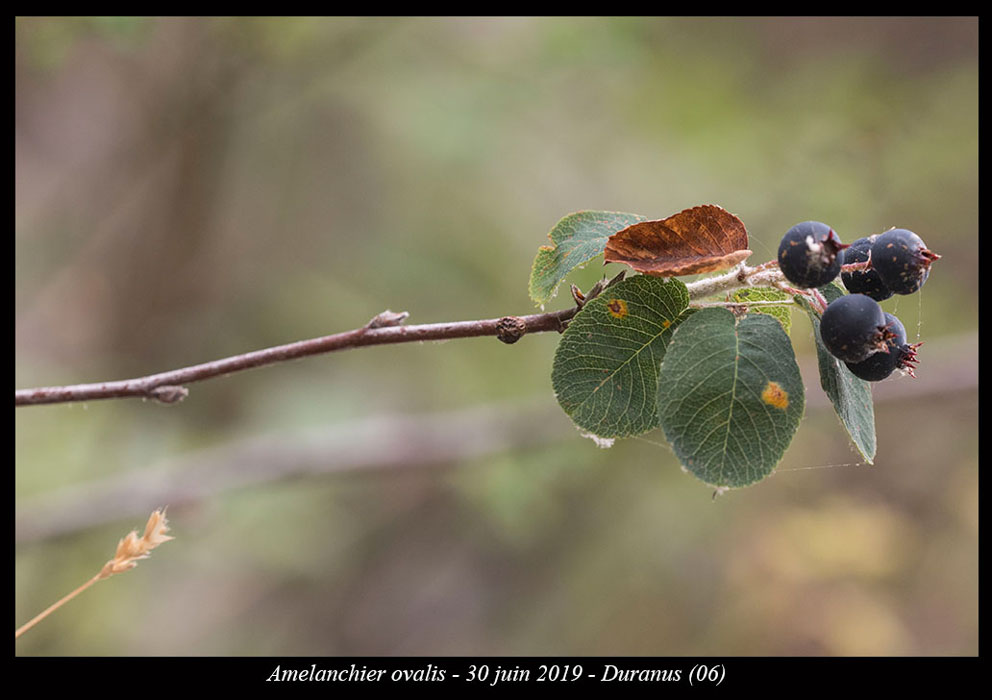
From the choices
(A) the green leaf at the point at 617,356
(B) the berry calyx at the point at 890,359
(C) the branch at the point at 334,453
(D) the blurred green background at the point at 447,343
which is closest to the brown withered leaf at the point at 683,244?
(A) the green leaf at the point at 617,356

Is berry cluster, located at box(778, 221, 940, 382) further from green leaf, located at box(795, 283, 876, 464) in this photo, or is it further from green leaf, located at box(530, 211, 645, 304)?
green leaf, located at box(530, 211, 645, 304)

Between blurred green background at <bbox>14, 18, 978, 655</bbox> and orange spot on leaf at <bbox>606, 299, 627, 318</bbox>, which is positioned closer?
orange spot on leaf at <bbox>606, 299, 627, 318</bbox>

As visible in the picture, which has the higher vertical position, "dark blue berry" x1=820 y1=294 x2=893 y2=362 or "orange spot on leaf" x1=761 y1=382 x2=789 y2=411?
"dark blue berry" x1=820 y1=294 x2=893 y2=362

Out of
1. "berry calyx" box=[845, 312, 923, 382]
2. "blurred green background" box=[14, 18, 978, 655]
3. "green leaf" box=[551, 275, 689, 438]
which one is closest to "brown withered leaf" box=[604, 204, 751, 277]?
"green leaf" box=[551, 275, 689, 438]

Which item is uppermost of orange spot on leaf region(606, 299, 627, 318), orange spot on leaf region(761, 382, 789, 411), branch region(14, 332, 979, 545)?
orange spot on leaf region(606, 299, 627, 318)

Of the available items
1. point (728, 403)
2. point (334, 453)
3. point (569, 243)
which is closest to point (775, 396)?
point (728, 403)
